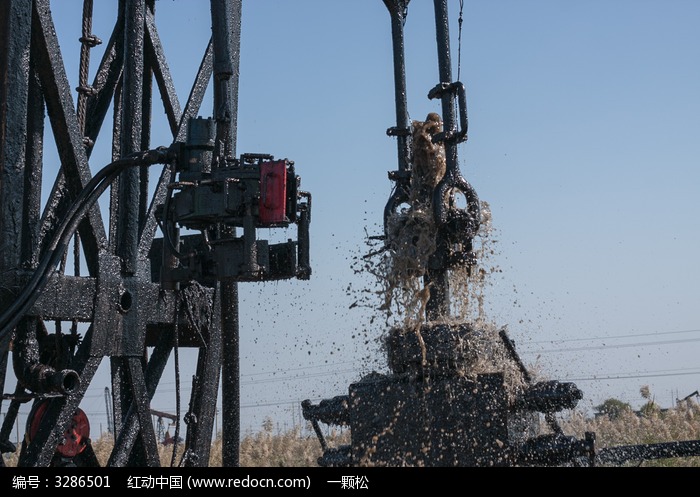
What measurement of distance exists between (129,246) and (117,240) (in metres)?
0.10

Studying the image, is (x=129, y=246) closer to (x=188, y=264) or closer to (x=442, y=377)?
(x=188, y=264)

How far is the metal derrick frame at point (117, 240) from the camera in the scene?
5.57 m

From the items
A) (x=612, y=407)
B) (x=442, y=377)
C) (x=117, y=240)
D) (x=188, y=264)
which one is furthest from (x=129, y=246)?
(x=612, y=407)

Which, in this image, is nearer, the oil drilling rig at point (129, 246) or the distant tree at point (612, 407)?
the oil drilling rig at point (129, 246)

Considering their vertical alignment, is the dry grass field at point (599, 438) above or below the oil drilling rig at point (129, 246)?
below

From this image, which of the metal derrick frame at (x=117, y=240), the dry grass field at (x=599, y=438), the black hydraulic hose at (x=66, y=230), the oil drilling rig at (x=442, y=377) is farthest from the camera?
the dry grass field at (x=599, y=438)

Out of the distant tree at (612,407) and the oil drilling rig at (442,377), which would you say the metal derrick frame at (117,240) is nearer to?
the oil drilling rig at (442,377)

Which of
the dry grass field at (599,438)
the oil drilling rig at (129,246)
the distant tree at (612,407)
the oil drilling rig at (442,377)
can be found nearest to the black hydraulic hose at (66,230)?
the oil drilling rig at (129,246)

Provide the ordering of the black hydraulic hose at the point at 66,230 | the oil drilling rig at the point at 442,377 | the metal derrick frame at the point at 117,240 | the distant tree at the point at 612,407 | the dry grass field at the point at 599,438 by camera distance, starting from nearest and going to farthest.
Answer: the black hydraulic hose at the point at 66,230 < the metal derrick frame at the point at 117,240 < the oil drilling rig at the point at 442,377 < the dry grass field at the point at 599,438 < the distant tree at the point at 612,407

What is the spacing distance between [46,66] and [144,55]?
44.0 inches

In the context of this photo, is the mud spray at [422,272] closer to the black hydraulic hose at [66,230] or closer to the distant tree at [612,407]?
the black hydraulic hose at [66,230]

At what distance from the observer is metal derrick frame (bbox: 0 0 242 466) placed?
5.57 meters

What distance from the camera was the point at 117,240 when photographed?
6141 mm
